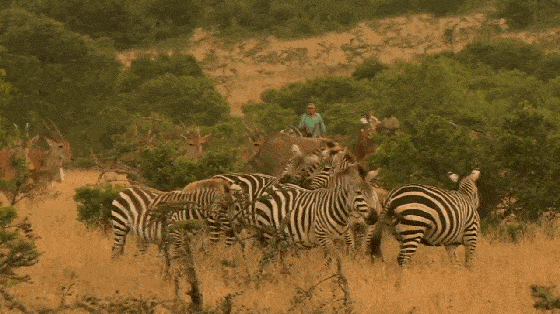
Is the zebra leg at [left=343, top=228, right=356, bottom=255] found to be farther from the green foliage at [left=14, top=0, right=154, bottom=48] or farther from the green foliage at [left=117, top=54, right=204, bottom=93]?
the green foliage at [left=14, top=0, right=154, bottom=48]

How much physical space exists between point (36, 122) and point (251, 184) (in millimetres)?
20906

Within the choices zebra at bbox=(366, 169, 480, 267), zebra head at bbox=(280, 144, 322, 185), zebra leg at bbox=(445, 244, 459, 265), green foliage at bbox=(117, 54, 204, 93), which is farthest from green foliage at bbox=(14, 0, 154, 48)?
zebra at bbox=(366, 169, 480, 267)

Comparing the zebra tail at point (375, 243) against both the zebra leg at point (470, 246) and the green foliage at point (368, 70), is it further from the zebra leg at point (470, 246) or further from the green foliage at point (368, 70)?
the green foliage at point (368, 70)

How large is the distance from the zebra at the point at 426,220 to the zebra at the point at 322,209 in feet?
1.45

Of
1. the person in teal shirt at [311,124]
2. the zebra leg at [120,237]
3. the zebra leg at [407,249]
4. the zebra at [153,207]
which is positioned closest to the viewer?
the zebra leg at [407,249]

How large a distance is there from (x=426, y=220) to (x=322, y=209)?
4.23 ft

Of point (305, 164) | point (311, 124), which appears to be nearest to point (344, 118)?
point (311, 124)

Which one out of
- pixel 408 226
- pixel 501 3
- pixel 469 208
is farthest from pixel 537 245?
pixel 501 3

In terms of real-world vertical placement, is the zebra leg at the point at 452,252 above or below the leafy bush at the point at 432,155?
below

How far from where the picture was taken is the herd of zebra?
12.2 meters

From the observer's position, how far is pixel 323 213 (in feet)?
40.2

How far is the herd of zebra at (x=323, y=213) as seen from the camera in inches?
480

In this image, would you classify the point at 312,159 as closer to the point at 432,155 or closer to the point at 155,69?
the point at 432,155

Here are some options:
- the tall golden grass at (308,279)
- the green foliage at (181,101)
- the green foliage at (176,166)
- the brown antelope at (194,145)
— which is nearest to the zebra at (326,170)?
the tall golden grass at (308,279)
